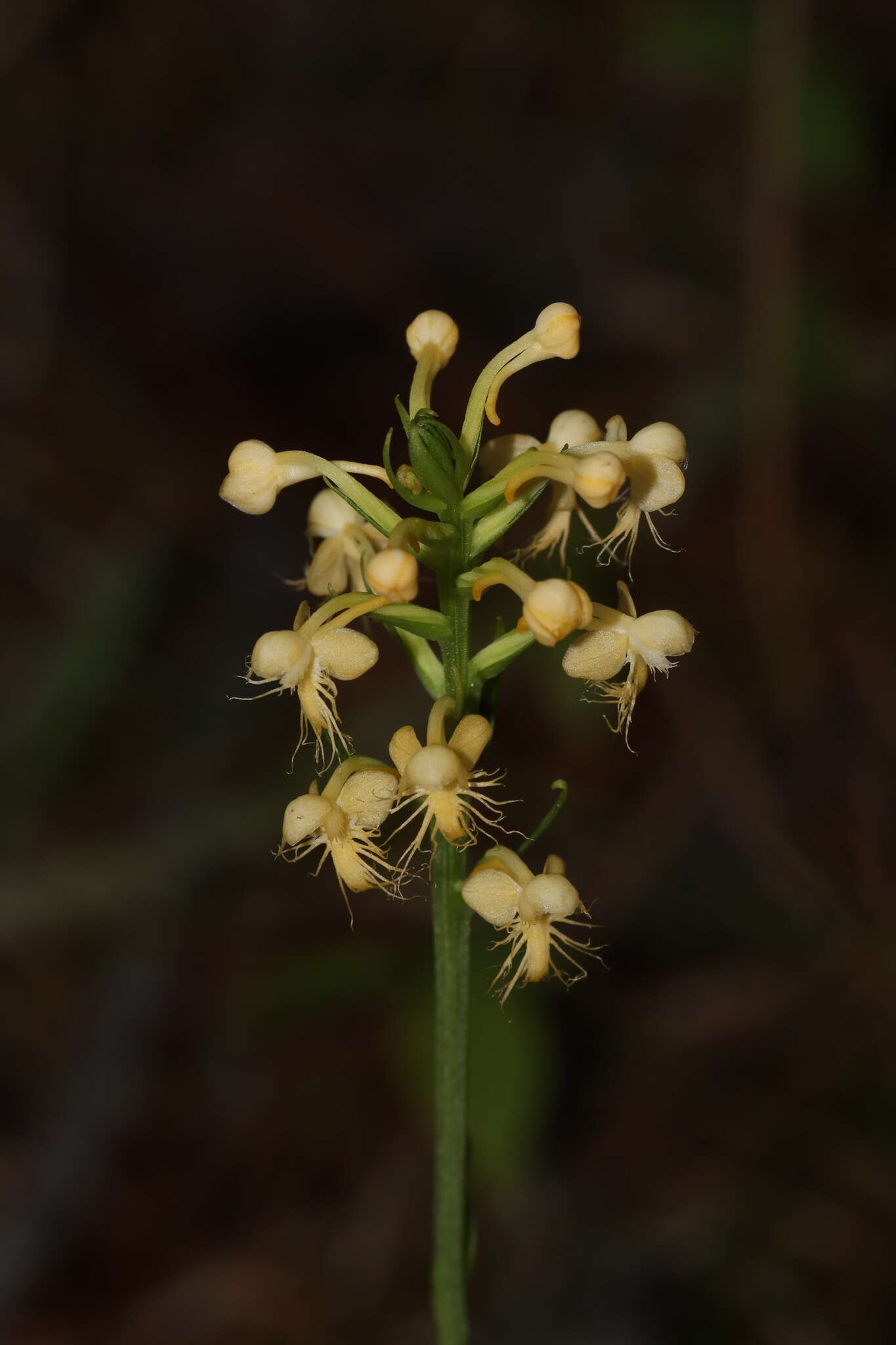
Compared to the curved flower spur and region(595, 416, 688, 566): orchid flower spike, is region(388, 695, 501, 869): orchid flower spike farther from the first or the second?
region(595, 416, 688, 566): orchid flower spike

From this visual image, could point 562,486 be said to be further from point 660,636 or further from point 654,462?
point 660,636

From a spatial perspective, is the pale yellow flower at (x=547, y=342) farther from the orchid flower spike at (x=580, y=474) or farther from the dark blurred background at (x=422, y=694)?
the dark blurred background at (x=422, y=694)

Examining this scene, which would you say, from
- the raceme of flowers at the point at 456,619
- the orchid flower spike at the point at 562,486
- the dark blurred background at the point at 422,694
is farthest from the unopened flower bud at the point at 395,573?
the dark blurred background at the point at 422,694

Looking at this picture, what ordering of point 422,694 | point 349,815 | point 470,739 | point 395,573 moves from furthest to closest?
point 422,694 < point 349,815 < point 470,739 < point 395,573

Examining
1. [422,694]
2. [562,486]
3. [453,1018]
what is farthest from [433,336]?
[422,694]


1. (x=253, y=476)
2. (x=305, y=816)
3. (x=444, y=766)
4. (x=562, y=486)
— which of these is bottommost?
(x=305, y=816)

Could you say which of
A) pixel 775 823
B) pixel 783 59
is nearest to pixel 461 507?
pixel 775 823
